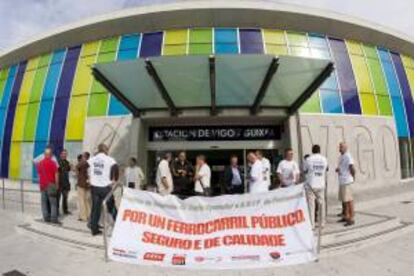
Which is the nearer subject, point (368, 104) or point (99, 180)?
point (99, 180)

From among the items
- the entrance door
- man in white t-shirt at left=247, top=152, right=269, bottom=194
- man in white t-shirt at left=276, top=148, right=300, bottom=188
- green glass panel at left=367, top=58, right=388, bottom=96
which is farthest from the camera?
green glass panel at left=367, top=58, right=388, bottom=96

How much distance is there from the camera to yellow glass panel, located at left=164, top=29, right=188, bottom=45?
20.3 metres

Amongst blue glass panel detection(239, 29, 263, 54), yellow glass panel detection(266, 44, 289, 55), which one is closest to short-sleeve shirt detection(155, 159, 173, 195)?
blue glass panel detection(239, 29, 263, 54)

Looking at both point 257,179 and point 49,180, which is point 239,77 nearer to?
→ point 257,179

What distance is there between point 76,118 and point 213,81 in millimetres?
10772

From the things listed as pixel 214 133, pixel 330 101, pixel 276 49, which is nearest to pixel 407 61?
pixel 330 101

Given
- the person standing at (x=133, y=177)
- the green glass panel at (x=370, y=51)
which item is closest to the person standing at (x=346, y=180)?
the person standing at (x=133, y=177)

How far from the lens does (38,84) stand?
907 inches

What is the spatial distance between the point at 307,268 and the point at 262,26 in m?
15.8

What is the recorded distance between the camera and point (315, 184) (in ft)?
28.2

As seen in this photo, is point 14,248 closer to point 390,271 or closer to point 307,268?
point 307,268

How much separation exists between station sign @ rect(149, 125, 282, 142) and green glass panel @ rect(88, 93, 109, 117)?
4789mm

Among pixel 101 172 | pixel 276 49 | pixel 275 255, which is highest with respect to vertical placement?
pixel 276 49

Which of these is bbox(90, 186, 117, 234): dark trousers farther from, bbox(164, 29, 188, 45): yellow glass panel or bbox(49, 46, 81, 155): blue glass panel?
bbox(49, 46, 81, 155): blue glass panel
